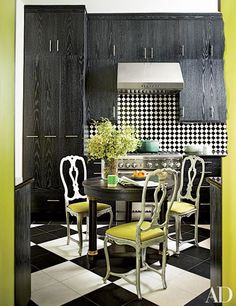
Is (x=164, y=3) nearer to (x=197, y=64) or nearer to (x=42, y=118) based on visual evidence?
(x=197, y=64)

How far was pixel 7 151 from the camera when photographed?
160 cm

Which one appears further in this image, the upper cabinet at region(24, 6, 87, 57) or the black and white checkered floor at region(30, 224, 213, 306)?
the upper cabinet at region(24, 6, 87, 57)

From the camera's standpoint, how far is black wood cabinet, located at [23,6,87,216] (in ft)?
15.2

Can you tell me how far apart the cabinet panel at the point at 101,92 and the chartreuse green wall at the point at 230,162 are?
329 centimetres

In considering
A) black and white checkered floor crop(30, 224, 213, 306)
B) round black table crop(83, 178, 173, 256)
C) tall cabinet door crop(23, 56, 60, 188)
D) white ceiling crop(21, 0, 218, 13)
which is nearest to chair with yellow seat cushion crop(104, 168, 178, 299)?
black and white checkered floor crop(30, 224, 213, 306)

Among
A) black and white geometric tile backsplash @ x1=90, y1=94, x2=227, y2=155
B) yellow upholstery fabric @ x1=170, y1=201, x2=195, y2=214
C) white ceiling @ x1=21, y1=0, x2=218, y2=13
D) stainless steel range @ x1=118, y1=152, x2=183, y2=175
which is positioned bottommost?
yellow upholstery fabric @ x1=170, y1=201, x2=195, y2=214

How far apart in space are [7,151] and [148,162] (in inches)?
124

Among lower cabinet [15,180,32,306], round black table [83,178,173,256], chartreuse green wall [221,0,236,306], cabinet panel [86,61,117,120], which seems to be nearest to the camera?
chartreuse green wall [221,0,236,306]

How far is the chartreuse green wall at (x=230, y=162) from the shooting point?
148cm

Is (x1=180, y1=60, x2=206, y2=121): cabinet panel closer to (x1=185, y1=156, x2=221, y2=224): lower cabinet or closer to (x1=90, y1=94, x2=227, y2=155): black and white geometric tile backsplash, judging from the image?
(x1=90, y1=94, x2=227, y2=155): black and white geometric tile backsplash

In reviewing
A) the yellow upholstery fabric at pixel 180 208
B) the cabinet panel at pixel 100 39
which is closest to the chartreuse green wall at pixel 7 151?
the yellow upholstery fabric at pixel 180 208

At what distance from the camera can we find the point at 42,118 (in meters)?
4.63

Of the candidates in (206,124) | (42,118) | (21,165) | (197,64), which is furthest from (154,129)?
(21,165)

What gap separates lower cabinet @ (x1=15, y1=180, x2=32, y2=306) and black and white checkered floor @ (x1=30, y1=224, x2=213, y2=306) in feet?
0.93
